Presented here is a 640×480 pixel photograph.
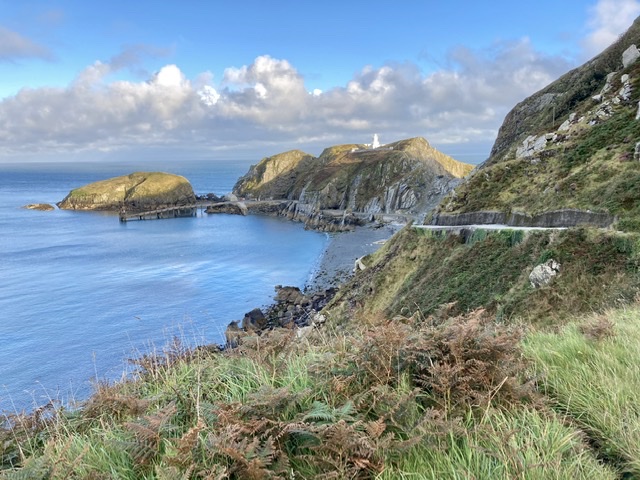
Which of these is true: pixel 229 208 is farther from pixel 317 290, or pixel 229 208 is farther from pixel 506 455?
pixel 506 455

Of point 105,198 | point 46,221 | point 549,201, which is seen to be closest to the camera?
point 549,201

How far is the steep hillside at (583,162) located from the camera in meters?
23.0

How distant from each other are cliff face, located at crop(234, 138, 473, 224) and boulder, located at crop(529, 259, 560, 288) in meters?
87.9

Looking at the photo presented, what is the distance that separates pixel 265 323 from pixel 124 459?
118 ft

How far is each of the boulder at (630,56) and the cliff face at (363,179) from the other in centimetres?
6654

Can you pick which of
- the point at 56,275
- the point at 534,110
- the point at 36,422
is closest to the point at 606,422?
the point at 36,422

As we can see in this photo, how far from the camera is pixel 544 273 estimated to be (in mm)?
18562

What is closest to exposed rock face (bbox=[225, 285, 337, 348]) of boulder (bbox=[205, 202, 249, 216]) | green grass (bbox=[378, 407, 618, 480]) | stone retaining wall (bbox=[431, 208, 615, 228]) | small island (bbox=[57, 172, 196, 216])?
stone retaining wall (bbox=[431, 208, 615, 228])

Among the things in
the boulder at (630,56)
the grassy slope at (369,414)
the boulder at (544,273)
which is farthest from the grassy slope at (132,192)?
the grassy slope at (369,414)

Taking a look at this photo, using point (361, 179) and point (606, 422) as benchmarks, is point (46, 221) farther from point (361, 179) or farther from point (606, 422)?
point (606, 422)

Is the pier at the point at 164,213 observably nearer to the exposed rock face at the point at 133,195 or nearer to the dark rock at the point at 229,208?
the dark rock at the point at 229,208

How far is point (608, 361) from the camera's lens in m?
4.79

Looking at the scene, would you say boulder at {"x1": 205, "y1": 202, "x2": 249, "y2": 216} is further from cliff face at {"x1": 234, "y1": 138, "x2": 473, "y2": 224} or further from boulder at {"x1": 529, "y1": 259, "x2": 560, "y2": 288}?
boulder at {"x1": 529, "y1": 259, "x2": 560, "y2": 288}

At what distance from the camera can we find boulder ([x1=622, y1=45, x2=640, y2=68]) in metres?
36.6
